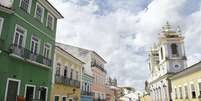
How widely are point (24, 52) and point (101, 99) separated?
28105 millimetres

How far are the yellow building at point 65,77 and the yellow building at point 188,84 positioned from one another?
524 inches

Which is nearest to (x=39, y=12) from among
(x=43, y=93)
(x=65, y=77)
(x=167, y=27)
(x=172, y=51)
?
(x=43, y=93)

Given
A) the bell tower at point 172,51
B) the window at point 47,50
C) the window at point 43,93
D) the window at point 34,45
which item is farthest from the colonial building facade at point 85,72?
the bell tower at point 172,51

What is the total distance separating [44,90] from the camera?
19312mm

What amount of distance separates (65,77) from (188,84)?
610 inches

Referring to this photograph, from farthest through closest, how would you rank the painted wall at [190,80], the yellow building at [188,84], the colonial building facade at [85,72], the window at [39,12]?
the colonial building facade at [85,72], the painted wall at [190,80], the yellow building at [188,84], the window at [39,12]

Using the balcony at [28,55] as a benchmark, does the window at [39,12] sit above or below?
above

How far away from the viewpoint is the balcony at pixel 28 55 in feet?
49.7

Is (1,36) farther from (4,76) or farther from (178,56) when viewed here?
(178,56)

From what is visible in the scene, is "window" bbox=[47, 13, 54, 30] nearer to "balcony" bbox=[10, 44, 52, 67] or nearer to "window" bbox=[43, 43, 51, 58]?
"window" bbox=[43, 43, 51, 58]

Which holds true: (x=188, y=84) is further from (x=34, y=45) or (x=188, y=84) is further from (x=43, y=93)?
(x=34, y=45)

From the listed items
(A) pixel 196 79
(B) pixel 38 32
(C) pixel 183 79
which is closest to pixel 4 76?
(B) pixel 38 32

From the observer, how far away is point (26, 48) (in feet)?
55.3

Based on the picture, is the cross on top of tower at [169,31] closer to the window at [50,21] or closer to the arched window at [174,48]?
the arched window at [174,48]
